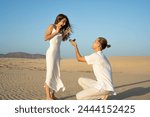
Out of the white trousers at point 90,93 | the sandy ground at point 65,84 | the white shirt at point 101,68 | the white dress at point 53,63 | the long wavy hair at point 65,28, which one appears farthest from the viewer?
the sandy ground at point 65,84

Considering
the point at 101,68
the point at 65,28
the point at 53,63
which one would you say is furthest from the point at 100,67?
the point at 65,28

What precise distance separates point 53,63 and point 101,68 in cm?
147

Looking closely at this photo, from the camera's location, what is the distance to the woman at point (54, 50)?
7.89m

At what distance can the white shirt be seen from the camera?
722cm

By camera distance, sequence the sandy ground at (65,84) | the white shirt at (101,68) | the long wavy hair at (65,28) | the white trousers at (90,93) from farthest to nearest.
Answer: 1. the sandy ground at (65,84)
2. the long wavy hair at (65,28)
3. the white trousers at (90,93)
4. the white shirt at (101,68)

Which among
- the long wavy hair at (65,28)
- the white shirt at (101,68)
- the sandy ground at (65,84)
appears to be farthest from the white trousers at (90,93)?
the long wavy hair at (65,28)

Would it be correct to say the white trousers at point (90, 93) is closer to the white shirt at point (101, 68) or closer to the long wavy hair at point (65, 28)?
the white shirt at point (101, 68)

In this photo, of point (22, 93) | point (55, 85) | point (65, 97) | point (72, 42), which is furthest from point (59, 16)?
point (22, 93)

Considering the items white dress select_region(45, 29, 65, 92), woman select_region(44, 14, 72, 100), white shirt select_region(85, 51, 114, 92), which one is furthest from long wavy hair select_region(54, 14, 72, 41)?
white shirt select_region(85, 51, 114, 92)

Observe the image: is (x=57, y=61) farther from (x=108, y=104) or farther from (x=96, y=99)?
(x=108, y=104)

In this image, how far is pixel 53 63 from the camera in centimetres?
792

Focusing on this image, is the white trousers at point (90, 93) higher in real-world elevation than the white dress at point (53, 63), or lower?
lower

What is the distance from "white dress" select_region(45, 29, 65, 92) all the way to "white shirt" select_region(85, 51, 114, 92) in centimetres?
107

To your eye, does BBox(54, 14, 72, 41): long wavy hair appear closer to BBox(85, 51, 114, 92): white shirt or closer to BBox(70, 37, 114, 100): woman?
BBox(70, 37, 114, 100): woman
